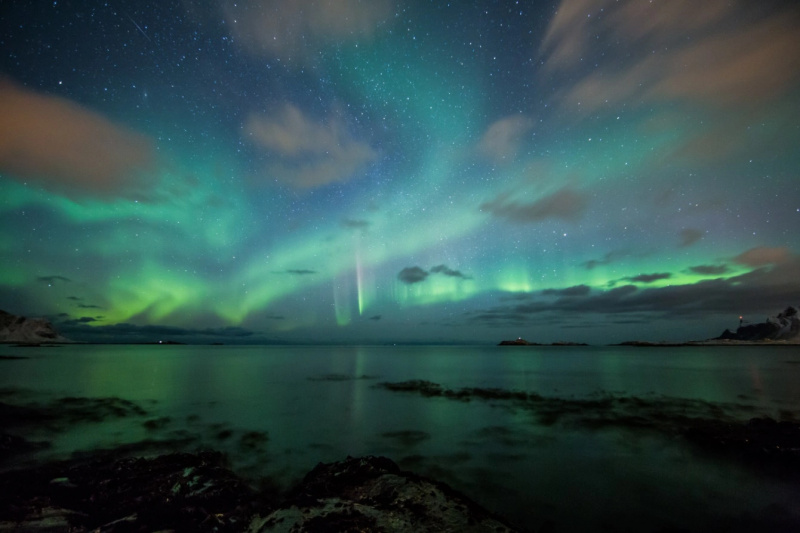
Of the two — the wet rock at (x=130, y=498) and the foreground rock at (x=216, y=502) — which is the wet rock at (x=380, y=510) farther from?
the wet rock at (x=130, y=498)

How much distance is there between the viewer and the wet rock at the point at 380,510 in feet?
18.9

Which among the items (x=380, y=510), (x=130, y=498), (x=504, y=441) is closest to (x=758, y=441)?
(x=504, y=441)

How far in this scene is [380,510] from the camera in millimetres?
6195

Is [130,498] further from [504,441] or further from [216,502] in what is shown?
[504,441]

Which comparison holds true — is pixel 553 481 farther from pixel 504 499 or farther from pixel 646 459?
pixel 646 459

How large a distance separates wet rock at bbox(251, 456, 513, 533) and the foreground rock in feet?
0.06

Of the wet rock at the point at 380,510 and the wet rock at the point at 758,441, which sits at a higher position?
the wet rock at the point at 380,510

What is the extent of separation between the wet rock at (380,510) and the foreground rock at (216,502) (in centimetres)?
2

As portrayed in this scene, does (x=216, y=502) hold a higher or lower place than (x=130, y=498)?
lower

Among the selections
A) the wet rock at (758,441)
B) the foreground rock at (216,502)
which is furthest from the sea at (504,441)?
the foreground rock at (216,502)

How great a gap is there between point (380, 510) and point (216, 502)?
4.01 metres

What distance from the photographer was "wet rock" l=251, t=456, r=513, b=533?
576 cm

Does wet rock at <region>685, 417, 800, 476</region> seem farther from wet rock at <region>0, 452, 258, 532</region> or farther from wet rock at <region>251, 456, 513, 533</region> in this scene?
wet rock at <region>0, 452, 258, 532</region>

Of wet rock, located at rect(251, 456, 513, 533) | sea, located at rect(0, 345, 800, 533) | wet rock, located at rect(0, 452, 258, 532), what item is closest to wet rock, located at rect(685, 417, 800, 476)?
sea, located at rect(0, 345, 800, 533)
